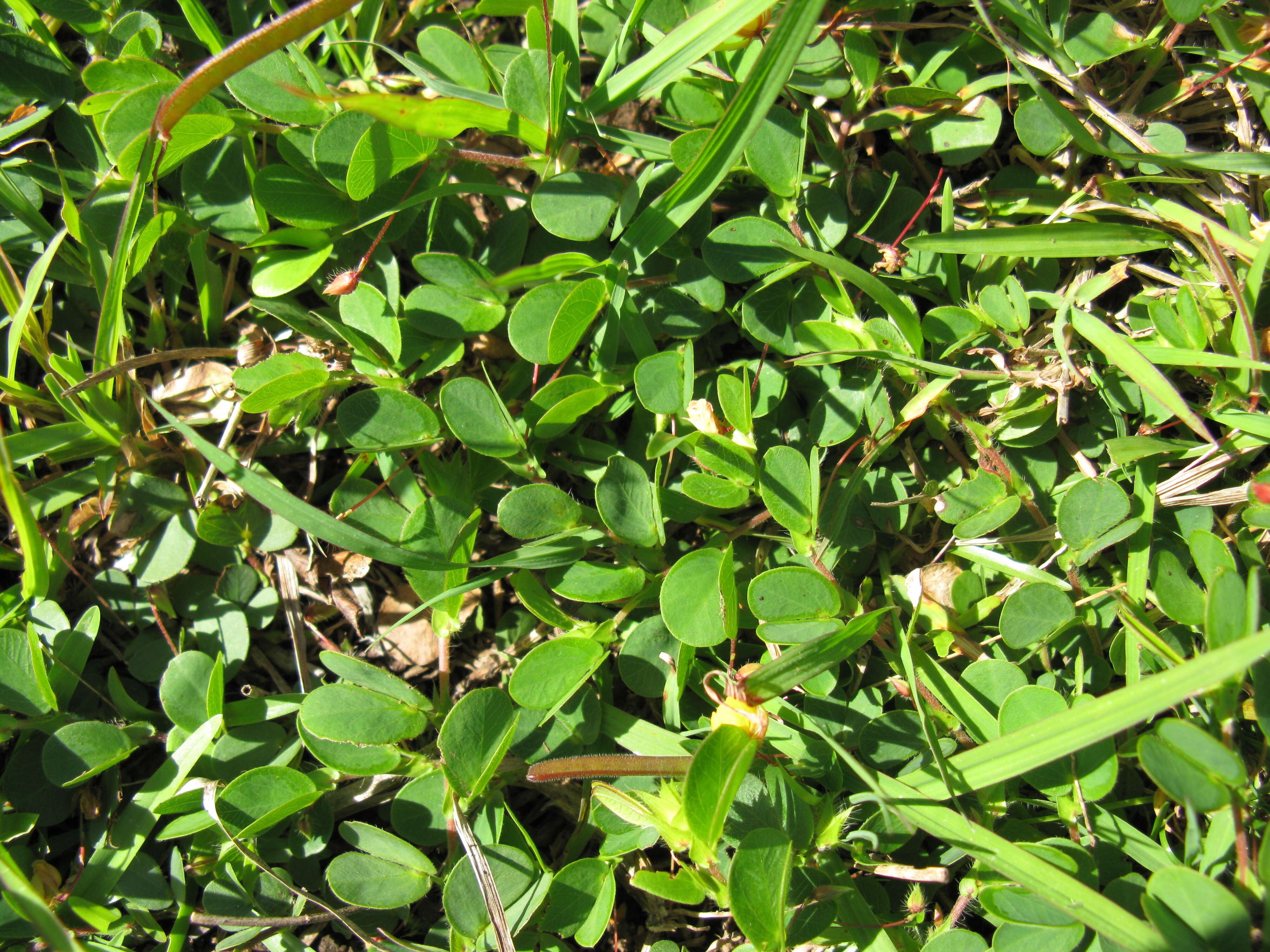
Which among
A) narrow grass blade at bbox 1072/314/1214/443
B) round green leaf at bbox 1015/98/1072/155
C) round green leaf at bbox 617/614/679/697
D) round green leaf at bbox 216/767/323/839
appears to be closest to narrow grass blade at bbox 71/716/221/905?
round green leaf at bbox 216/767/323/839

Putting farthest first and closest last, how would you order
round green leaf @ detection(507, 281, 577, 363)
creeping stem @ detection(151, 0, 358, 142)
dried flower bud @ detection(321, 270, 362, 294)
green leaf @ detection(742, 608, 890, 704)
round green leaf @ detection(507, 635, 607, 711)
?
dried flower bud @ detection(321, 270, 362, 294) < round green leaf @ detection(507, 281, 577, 363) < round green leaf @ detection(507, 635, 607, 711) < green leaf @ detection(742, 608, 890, 704) < creeping stem @ detection(151, 0, 358, 142)

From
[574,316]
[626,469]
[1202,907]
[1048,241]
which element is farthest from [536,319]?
[1202,907]

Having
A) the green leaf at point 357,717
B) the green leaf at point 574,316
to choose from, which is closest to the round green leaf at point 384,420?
the green leaf at point 574,316

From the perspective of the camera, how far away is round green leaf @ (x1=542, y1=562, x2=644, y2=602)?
62.9 inches

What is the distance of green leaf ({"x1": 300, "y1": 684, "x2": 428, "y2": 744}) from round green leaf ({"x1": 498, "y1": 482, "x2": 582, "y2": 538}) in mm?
459

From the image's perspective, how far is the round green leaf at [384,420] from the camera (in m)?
1.65

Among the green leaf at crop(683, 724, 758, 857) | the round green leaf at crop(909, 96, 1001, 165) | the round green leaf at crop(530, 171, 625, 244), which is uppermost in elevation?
the round green leaf at crop(909, 96, 1001, 165)

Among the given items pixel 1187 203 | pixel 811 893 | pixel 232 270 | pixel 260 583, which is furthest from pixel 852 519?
pixel 232 270

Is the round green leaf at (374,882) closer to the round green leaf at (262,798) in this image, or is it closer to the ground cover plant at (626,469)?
the ground cover plant at (626,469)

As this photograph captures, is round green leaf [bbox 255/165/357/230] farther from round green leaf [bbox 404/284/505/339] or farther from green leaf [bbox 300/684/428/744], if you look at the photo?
green leaf [bbox 300/684/428/744]

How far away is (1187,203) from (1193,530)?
0.78 metres

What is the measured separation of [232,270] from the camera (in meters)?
1.96

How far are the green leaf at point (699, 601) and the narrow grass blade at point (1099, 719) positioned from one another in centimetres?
54

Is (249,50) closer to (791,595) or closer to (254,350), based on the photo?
(254,350)
